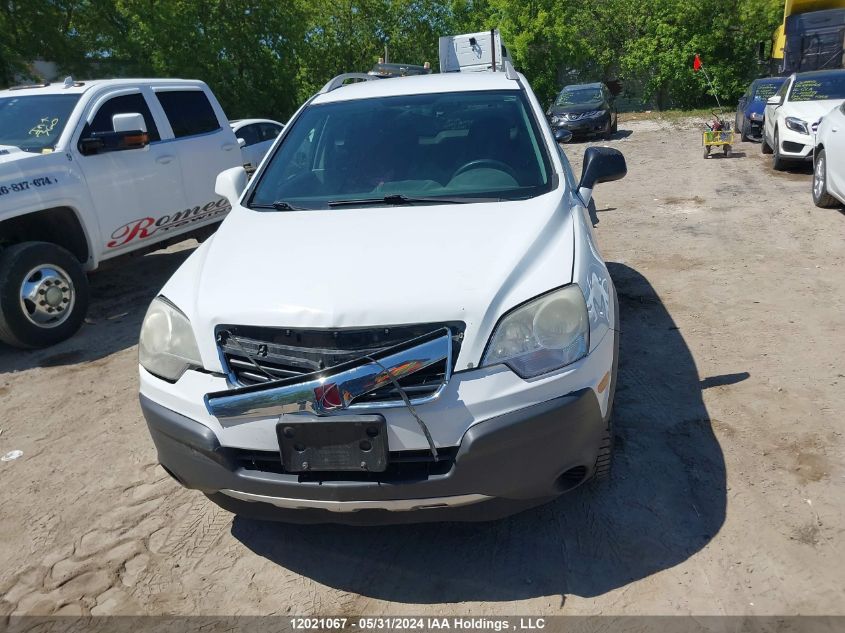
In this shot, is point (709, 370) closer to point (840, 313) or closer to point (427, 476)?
point (840, 313)

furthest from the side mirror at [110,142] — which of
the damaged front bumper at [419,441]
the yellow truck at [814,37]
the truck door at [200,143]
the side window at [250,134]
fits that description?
the yellow truck at [814,37]

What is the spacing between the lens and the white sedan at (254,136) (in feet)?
32.5

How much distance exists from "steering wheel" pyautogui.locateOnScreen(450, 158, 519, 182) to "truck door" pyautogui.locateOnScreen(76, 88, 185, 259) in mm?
3648

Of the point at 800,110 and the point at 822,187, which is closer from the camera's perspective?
the point at 822,187

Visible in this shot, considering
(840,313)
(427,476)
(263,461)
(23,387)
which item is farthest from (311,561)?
(840,313)

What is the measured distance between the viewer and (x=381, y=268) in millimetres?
2717

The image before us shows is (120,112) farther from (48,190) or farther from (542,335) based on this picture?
(542,335)

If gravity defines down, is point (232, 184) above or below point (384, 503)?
above

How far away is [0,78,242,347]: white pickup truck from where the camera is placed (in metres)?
5.34

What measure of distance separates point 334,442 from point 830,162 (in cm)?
753

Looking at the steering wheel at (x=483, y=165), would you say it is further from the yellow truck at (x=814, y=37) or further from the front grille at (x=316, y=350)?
the yellow truck at (x=814, y=37)

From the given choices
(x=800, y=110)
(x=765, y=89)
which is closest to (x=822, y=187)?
(x=800, y=110)

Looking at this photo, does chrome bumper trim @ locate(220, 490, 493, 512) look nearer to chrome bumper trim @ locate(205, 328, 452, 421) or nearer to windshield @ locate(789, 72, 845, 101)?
chrome bumper trim @ locate(205, 328, 452, 421)

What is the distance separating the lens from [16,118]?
613cm
